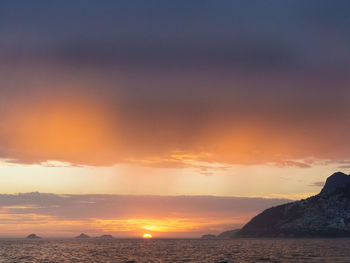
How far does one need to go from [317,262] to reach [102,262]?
208 ft

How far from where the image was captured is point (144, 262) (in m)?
120

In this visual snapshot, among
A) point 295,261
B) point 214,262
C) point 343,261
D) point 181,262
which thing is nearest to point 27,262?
point 181,262

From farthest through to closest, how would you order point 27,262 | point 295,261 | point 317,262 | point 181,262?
point 27,262 → point 181,262 → point 295,261 → point 317,262

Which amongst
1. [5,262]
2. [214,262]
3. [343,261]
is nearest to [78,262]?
[5,262]

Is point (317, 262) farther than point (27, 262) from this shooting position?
No

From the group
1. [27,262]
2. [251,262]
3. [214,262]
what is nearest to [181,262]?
[214,262]

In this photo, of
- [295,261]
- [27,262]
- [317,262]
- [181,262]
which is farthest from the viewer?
[27,262]

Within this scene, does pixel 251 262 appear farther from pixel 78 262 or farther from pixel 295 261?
pixel 78 262

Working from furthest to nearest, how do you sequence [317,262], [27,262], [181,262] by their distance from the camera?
1. [27,262]
2. [181,262]
3. [317,262]

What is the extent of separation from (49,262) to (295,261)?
2973 inches

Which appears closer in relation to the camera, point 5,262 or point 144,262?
point 144,262

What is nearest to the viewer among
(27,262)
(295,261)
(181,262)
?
(295,261)

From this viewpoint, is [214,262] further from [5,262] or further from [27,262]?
[5,262]

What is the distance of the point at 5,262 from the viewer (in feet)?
424
